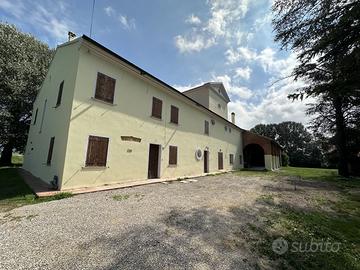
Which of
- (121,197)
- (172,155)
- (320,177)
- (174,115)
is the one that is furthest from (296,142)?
(121,197)

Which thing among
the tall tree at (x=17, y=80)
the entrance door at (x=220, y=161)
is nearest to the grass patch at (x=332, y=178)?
the entrance door at (x=220, y=161)

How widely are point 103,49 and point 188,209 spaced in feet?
25.7

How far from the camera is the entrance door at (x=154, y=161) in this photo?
37.2 ft

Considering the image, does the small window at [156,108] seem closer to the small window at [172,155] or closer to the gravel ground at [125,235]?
the small window at [172,155]

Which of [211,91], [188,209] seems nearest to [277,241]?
[188,209]

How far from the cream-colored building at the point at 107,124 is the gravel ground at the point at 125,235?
218 cm

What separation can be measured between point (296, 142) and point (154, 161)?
5728cm

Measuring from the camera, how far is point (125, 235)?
12.5 feet

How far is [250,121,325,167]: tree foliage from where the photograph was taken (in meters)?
44.0

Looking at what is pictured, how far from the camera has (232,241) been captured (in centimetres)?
374

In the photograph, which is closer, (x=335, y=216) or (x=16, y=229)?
(x=16, y=229)

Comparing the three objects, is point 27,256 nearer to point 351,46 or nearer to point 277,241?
point 277,241

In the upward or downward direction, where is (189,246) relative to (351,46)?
downward

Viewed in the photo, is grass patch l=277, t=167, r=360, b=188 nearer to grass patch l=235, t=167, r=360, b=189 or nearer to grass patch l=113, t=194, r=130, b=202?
grass patch l=235, t=167, r=360, b=189
